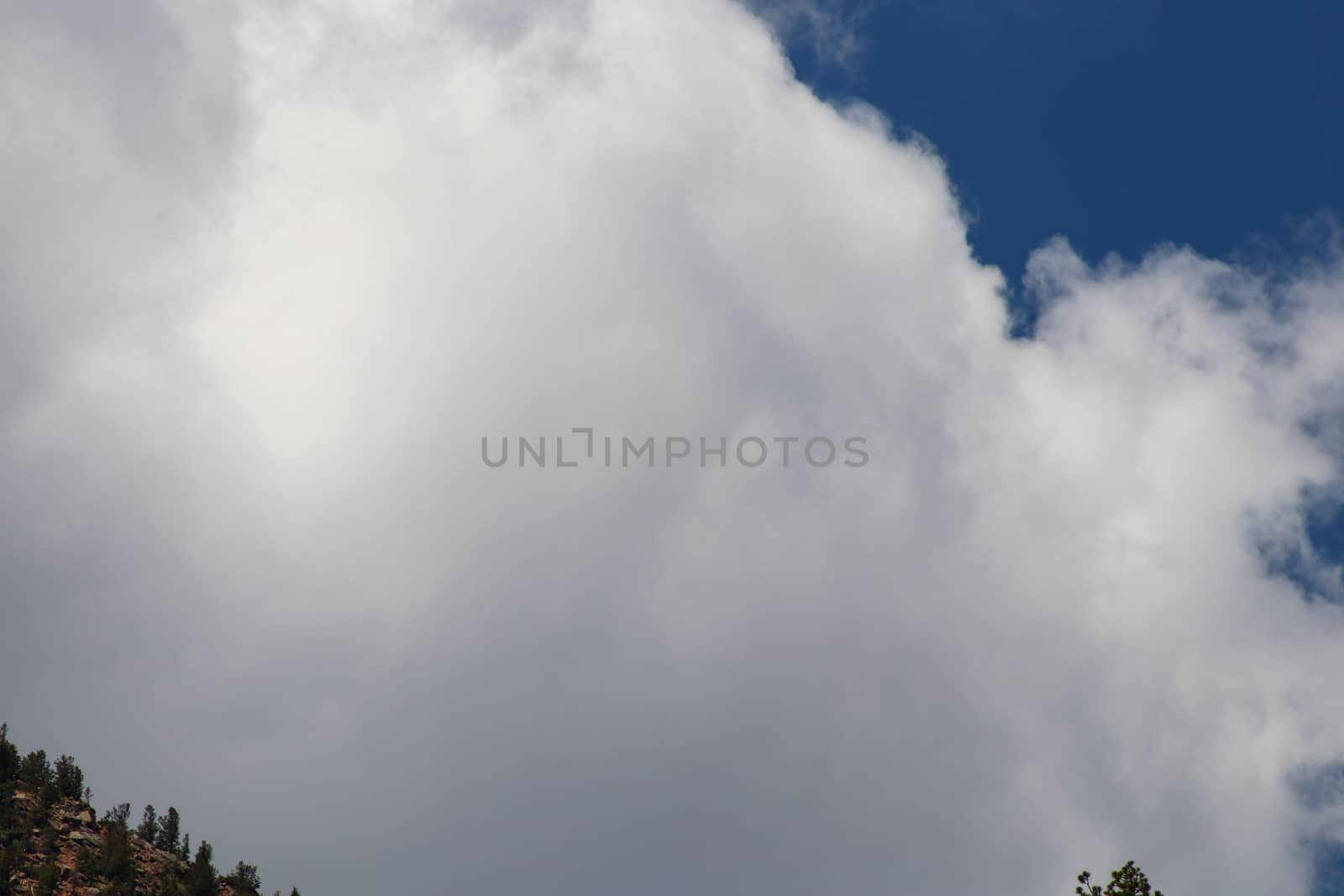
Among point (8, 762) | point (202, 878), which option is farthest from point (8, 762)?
point (202, 878)

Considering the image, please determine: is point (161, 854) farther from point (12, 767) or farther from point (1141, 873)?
point (1141, 873)

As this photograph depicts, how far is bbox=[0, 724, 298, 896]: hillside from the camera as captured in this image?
52.9 m

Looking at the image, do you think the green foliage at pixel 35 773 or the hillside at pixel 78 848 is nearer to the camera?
the hillside at pixel 78 848

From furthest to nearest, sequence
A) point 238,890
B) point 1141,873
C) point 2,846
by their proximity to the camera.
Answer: point 238,890 → point 2,846 → point 1141,873

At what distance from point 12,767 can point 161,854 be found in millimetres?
10347

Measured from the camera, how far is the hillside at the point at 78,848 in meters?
52.9

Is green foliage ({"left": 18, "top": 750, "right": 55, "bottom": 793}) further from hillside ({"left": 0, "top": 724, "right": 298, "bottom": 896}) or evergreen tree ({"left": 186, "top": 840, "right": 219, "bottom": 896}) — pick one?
evergreen tree ({"left": 186, "top": 840, "right": 219, "bottom": 896})

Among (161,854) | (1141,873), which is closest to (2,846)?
(161,854)

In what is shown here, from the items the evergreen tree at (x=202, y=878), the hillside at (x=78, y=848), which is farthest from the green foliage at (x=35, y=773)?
the evergreen tree at (x=202, y=878)

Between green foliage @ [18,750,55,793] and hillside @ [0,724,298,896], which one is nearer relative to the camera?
hillside @ [0,724,298,896]

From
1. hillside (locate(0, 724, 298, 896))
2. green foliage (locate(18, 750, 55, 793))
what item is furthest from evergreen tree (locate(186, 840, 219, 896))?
green foliage (locate(18, 750, 55, 793))

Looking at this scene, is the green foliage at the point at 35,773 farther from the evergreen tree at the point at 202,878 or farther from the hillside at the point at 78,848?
the evergreen tree at the point at 202,878

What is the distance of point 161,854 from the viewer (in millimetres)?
62906

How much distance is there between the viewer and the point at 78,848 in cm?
5759
